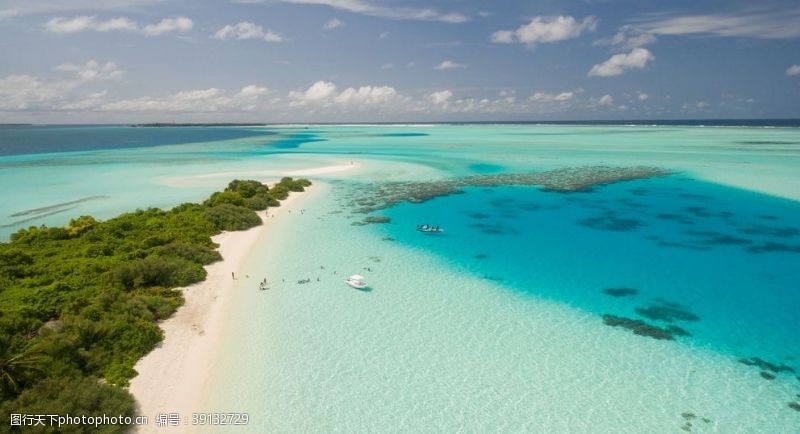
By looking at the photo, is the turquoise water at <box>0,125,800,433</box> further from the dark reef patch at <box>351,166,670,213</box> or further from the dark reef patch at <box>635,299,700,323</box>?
the dark reef patch at <box>351,166,670,213</box>

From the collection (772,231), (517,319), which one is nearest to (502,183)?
(772,231)

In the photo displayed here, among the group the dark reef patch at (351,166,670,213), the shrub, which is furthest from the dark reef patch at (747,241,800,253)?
the shrub

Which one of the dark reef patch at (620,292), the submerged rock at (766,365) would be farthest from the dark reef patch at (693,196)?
the submerged rock at (766,365)

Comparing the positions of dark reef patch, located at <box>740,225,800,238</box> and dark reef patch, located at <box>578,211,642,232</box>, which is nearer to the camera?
dark reef patch, located at <box>740,225,800,238</box>

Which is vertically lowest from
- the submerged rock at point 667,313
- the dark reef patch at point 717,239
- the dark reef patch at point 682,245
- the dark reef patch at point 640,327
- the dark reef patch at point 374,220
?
the dark reef patch at point 640,327

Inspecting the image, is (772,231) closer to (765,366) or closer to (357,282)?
(765,366)

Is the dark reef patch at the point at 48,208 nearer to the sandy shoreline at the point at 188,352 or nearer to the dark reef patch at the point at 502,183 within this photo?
→ the sandy shoreline at the point at 188,352

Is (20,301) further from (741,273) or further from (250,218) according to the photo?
(741,273)
